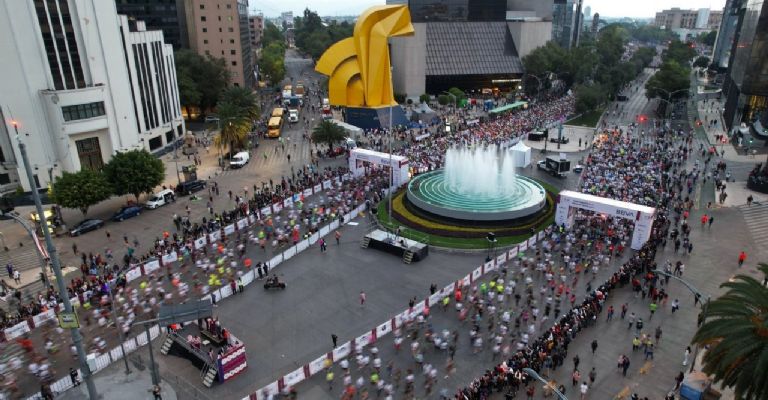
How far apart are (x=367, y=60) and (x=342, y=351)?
48953 mm

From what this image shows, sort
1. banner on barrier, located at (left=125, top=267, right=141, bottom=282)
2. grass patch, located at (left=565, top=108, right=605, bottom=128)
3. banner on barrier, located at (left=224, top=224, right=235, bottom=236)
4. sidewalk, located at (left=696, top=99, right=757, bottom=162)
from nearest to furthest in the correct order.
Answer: banner on barrier, located at (left=125, top=267, right=141, bottom=282) < banner on barrier, located at (left=224, top=224, right=235, bottom=236) < sidewalk, located at (left=696, top=99, right=757, bottom=162) < grass patch, located at (left=565, top=108, right=605, bottom=128)

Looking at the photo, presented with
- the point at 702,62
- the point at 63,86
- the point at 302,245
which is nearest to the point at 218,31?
the point at 63,86

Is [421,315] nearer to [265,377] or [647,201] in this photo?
[265,377]

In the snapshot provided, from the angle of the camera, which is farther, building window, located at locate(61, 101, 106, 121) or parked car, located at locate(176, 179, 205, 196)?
parked car, located at locate(176, 179, 205, 196)

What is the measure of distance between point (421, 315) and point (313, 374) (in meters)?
6.41

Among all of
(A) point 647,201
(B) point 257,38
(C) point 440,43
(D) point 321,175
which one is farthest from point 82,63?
(B) point 257,38

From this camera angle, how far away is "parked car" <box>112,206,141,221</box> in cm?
3900

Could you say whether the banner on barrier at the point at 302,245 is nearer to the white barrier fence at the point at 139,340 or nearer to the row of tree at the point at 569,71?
the white barrier fence at the point at 139,340

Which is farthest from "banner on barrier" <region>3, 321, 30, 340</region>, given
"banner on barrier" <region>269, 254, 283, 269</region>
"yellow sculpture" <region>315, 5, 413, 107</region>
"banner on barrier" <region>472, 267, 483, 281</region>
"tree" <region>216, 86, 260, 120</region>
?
"yellow sculpture" <region>315, 5, 413, 107</region>

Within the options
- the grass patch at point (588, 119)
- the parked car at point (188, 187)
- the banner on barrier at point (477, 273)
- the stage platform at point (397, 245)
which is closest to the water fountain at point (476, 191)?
the stage platform at point (397, 245)

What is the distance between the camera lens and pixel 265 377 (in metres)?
21.3

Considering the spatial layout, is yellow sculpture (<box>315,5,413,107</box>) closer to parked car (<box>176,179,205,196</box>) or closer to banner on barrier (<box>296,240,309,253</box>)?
parked car (<box>176,179,205,196</box>)

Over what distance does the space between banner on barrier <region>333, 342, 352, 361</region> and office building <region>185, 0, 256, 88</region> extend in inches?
2866

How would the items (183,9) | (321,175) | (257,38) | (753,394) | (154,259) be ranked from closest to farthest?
(753,394) < (154,259) < (321,175) < (183,9) < (257,38)
